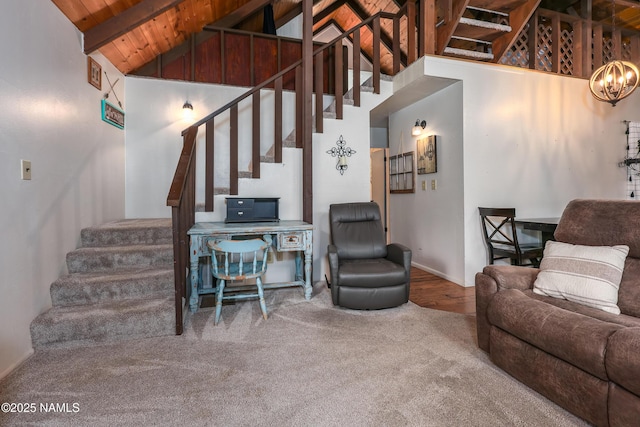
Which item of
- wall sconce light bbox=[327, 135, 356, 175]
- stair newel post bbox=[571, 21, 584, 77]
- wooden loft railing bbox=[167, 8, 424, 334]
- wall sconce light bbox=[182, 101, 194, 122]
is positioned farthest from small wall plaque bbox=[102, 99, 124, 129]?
stair newel post bbox=[571, 21, 584, 77]

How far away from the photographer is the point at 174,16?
3.45 metres

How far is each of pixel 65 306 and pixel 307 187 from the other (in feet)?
7.75

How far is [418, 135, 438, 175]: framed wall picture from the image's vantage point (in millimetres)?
4043

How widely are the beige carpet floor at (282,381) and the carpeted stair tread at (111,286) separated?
0.41 metres

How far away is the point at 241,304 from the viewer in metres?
3.05

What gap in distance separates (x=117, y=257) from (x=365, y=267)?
7.41 feet

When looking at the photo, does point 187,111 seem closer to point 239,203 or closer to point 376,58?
point 239,203

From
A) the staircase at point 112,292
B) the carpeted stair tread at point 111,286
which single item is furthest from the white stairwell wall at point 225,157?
the carpeted stair tread at point 111,286

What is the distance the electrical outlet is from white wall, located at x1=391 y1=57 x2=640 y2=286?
12.1 ft

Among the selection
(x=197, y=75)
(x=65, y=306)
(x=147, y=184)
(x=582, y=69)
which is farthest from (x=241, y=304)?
(x=582, y=69)

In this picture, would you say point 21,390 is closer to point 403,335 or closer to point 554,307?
point 403,335

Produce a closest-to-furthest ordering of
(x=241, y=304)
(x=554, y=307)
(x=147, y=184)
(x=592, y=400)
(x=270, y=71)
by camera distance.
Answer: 1. (x=592, y=400)
2. (x=554, y=307)
3. (x=241, y=304)
4. (x=147, y=184)
5. (x=270, y=71)

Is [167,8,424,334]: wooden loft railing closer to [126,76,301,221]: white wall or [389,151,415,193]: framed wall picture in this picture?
[126,76,301,221]: white wall

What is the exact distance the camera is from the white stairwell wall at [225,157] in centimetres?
368
